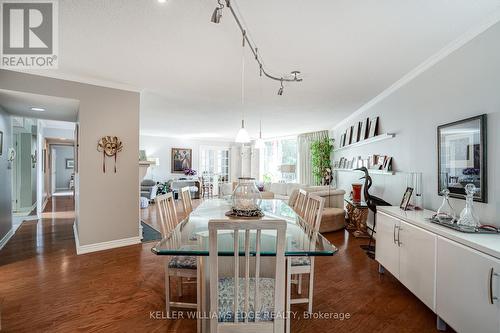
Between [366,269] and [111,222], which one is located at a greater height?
[111,222]

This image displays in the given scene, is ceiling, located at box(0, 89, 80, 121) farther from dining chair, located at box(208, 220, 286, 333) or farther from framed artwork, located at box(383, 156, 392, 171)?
framed artwork, located at box(383, 156, 392, 171)

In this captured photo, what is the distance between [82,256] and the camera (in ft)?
10.9

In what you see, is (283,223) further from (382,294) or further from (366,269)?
(366,269)

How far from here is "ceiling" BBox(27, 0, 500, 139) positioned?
1.86 m

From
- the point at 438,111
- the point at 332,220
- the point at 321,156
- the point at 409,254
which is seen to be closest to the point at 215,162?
the point at 321,156

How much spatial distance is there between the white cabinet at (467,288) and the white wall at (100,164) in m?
3.76

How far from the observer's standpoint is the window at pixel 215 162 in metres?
10.1

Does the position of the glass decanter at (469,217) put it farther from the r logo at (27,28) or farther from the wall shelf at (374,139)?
the r logo at (27,28)

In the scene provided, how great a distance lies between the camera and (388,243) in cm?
257

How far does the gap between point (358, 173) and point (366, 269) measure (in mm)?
2544

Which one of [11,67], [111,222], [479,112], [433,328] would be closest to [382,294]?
[433,328]

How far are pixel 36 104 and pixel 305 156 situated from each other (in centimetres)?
662

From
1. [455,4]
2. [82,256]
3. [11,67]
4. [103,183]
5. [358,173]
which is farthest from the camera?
[358,173]

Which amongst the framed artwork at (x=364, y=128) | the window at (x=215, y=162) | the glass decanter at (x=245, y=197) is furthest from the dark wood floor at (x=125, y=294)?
the window at (x=215, y=162)
